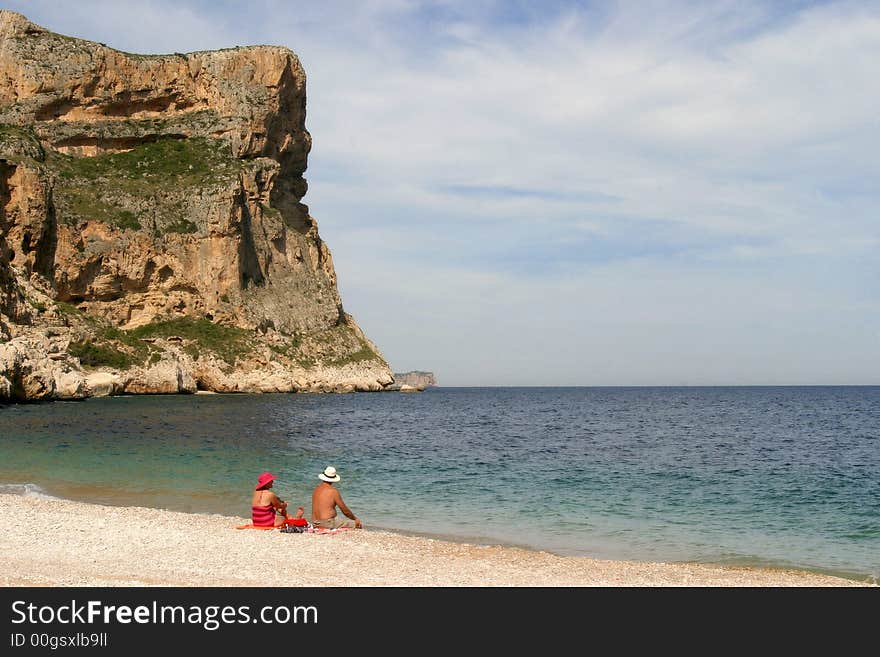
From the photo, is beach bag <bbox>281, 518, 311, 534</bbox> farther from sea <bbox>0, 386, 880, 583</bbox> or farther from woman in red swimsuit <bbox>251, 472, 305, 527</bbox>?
sea <bbox>0, 386, 880, 583</bbox>

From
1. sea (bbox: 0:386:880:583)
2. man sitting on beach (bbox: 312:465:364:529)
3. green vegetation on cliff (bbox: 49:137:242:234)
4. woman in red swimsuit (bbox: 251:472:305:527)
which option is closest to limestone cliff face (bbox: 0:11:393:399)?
green vegetation on cliff (bbox: 49:137:242:234)

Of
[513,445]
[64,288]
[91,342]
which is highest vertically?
[64,288]

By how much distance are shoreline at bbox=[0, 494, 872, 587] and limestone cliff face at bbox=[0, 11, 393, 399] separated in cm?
5276

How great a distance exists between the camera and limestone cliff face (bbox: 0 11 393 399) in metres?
71.6

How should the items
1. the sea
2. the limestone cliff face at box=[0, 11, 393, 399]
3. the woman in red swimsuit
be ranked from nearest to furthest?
the woman in red swimsuit → the sea → the limestone cliff face at box=[0, 11, 393, 399]

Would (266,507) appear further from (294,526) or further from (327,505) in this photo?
(327,505)

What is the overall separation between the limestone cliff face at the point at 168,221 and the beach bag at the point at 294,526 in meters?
53.3

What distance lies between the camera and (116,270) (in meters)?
77.0

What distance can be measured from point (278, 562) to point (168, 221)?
255 feet

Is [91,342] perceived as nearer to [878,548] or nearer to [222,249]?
[222,249]

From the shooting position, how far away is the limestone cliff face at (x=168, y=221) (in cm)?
7162

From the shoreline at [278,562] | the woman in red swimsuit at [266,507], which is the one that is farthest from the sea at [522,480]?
the woman in red swimsuit at [266,507]

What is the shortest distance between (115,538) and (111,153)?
84746 mm
